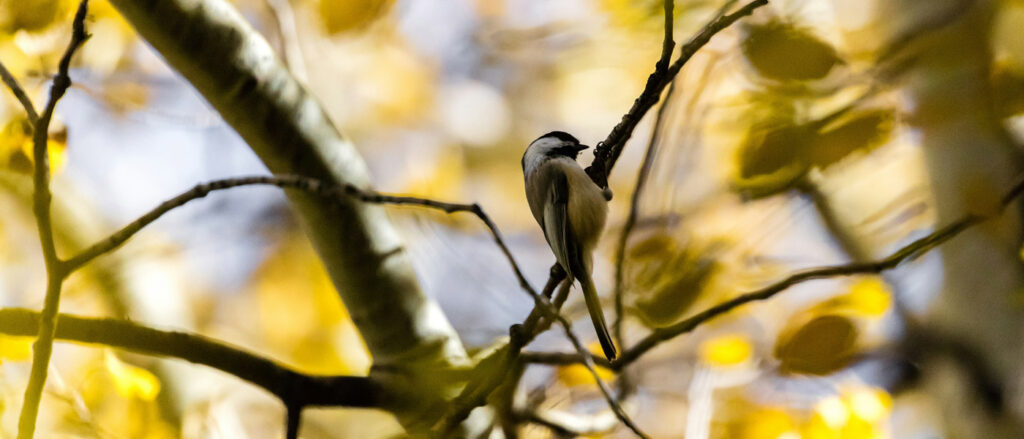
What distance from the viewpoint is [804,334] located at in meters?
2.25

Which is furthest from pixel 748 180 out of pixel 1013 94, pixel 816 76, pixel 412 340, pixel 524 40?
pixel 524 40

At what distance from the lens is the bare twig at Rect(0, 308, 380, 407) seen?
113cm

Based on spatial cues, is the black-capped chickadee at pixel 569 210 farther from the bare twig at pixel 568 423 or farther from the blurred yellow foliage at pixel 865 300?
the blurred yellow foliage at pixel 865 300

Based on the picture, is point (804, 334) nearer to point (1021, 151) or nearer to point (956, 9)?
point (1021, 151)

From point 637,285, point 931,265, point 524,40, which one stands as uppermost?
point 524,40

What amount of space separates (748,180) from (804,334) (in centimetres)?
61

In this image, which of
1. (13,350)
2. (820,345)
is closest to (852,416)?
(820,345)

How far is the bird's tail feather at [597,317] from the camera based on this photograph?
162cm

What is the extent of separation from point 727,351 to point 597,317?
4.83 feet

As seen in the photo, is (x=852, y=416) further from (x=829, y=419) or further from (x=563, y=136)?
(x=563, y=136)

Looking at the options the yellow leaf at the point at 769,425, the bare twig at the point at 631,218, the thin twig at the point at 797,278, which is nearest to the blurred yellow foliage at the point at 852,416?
the yellow leaf at the point at 769,425

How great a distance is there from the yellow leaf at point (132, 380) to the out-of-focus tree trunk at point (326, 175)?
3.24 feet

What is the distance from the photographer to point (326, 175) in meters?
1.62

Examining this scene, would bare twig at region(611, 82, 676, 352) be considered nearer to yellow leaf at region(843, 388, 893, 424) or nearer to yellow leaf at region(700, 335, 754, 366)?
yellow leaf at region(700, 335, 754, 366)
